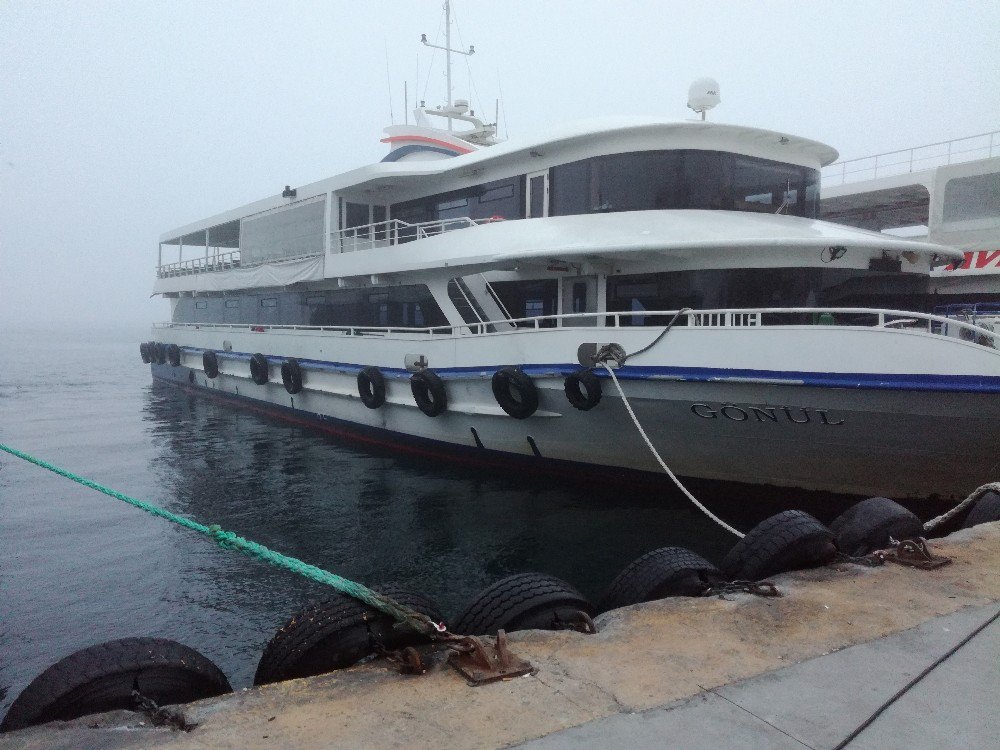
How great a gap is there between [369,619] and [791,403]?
220 inches

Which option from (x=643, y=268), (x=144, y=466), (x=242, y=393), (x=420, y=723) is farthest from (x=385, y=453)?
(x=420, y=723)

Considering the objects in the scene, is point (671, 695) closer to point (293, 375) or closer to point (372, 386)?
point (372, 386)

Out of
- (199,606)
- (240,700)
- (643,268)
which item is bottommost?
(199,606)

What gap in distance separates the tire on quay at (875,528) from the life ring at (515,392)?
182 inches

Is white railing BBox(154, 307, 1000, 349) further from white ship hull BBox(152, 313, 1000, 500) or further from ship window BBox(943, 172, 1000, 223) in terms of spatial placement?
ship window BBox(943, 172, 1000, 223)

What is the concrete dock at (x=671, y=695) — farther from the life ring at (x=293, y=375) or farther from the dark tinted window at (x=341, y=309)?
the life ring at (x=293, y=375)

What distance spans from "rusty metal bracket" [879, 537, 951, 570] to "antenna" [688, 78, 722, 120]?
802 centimetres

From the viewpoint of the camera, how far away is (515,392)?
9.30 meters

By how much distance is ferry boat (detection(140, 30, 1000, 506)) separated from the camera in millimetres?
6918

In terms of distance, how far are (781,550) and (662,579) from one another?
0.91 metres

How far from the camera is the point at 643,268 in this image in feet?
30.4

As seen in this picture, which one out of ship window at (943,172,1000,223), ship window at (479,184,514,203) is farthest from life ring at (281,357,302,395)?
ship window at (943,172,1000,223)

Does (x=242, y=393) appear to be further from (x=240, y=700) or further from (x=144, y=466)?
(x=240, y=700)

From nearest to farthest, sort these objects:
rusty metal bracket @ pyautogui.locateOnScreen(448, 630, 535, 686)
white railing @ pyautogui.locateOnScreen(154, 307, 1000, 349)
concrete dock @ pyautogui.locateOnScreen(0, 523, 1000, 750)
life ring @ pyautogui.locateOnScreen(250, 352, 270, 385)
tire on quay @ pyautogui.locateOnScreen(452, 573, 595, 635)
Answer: concrete dock @ pyautogui.locateOnScreen(0, 523, 1000, 750) → rusty metal bracket @ pyautogui.locateOnScreen(448, 630, 535, 686) → tire on quay @ pyautogui.locateOnScreen(452, 573, 595, 635) → white railing @ pyautogui.locateOnScreen(154, 307, 1000, 349) → life ring @ pyautogui.locateOnScreen(250, 352, 270, 385)
